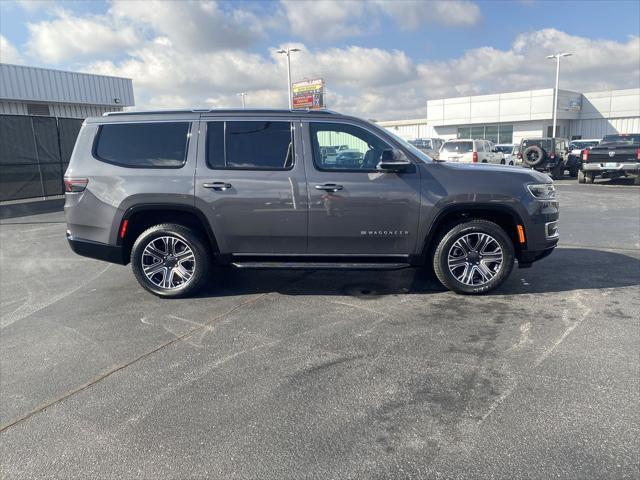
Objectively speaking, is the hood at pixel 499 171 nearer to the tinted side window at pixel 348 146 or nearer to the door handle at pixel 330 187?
the tinted side window at pixel 348 146

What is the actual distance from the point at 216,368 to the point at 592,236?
284 inches

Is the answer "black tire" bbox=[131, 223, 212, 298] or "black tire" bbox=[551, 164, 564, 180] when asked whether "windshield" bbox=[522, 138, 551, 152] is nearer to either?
"black tire" bbox=[551, 164, 564, 180]

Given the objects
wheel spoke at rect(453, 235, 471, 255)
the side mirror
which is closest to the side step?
wheel spoke at rect(453, 235, 471, 255)

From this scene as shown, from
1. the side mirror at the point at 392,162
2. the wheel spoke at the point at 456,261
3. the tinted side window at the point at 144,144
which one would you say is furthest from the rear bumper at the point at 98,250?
the wheel spoke at the point at 456,261

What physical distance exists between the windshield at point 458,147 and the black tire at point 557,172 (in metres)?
5.03

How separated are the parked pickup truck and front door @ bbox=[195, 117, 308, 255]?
16.1 m

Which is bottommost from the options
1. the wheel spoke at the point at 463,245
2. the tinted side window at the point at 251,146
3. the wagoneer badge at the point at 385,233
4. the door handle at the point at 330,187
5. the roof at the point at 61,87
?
the wheel spoke at the point at 463,245

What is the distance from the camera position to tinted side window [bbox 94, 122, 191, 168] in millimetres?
5004

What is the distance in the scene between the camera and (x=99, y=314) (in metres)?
4.82

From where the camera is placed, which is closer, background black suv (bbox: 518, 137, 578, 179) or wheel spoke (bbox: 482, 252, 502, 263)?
wheel spoke (bbox: 482, 252, 502, 263)

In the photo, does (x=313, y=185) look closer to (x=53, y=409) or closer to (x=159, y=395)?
(x=159, y=395)

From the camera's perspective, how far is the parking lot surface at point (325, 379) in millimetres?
2545

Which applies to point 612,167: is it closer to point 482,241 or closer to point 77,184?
point 482,241

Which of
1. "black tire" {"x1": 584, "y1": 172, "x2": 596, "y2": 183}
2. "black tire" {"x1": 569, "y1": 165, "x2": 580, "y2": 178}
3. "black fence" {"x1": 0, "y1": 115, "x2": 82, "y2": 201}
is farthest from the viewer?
"black tire" {"x1": 569, "y1": 165, "x2": 580, "y2": 178}
